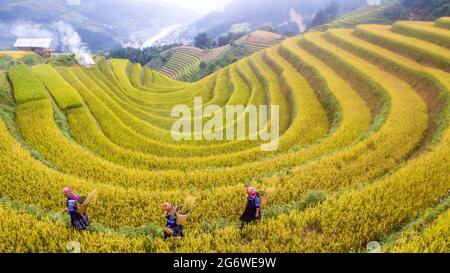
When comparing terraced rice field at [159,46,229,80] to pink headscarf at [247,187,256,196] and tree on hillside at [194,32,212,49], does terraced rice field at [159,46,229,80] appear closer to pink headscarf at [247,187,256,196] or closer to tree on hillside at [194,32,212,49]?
tree on hillside at [194,32,212,49]

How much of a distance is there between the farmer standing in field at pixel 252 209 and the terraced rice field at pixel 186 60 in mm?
82764

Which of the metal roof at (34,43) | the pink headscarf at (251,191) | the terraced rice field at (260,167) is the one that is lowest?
the terraced rice field at (260,167)

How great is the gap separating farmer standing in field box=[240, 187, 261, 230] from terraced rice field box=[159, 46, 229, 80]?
272 feet

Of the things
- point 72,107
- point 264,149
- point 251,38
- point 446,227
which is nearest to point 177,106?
point 72,107

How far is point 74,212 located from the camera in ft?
26.3

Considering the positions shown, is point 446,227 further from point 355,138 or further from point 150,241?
point 355,138

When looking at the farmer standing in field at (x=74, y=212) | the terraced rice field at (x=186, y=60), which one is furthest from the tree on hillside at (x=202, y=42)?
the farmer standing in field at (x=74, y=212)

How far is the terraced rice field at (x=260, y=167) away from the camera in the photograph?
806 centimetres

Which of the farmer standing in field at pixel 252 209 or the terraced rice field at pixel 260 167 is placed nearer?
the terraced rice field at pixel 260 167

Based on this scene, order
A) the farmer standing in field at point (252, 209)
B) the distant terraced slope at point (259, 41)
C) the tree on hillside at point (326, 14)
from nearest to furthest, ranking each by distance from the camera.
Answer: the farmer standing in field at point (252, 209) < the distant terraced slope at point (259, 41) < the tree on hillside at point (326, 14)

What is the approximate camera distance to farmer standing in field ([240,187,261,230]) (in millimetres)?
8289

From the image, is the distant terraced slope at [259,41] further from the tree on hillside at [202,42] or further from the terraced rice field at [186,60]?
the tree on hillside at [202,42]

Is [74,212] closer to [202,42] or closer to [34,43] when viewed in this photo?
[34,43]

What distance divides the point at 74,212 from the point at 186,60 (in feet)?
341
